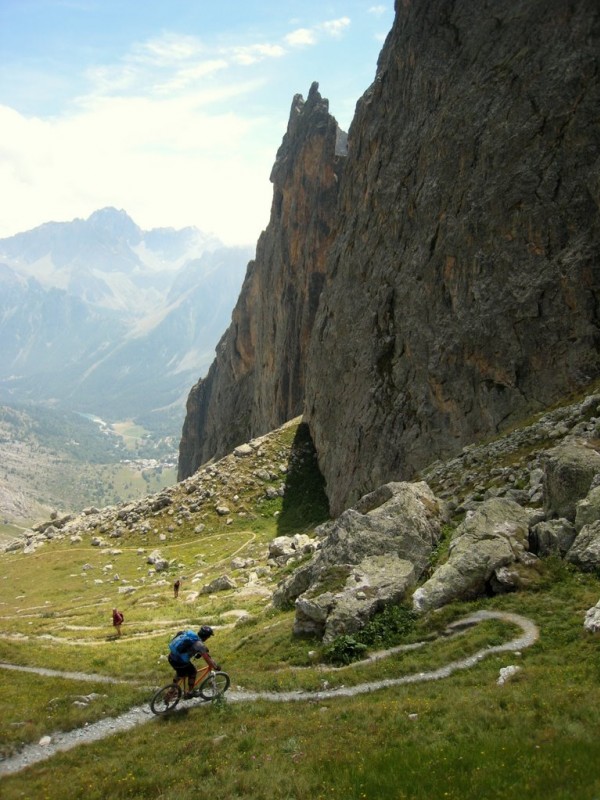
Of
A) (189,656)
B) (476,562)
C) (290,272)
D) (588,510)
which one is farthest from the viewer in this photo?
(290,272)

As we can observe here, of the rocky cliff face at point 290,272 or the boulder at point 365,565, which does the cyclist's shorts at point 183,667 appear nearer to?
the boulder at point 365,565

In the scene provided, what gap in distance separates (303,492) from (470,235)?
42.1 meters

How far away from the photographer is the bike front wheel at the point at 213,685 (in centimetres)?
2041

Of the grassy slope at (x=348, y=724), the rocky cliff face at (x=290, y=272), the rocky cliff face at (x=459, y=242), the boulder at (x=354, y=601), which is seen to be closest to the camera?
the grassy slope at (x=348, y=724)

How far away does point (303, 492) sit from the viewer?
7869 centimetres

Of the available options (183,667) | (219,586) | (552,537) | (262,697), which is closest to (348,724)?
(262,697)

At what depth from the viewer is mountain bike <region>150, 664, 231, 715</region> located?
2012 cm

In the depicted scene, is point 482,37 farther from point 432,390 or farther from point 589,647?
point 589,647

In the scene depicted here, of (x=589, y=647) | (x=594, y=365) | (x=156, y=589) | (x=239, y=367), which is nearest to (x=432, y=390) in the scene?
(x=594, y=365)

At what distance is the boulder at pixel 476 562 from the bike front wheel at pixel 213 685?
8.13 m

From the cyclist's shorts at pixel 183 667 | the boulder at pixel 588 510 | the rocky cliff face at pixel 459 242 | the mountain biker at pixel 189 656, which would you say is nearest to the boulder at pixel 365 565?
the mountain biker at pixel 189 656

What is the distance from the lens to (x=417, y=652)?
20875mm

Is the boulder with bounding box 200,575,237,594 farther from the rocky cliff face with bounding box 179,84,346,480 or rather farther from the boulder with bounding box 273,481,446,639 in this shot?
the rocky cliff face with bounding box 179,84,346,480

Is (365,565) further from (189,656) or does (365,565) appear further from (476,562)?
(189,656)
